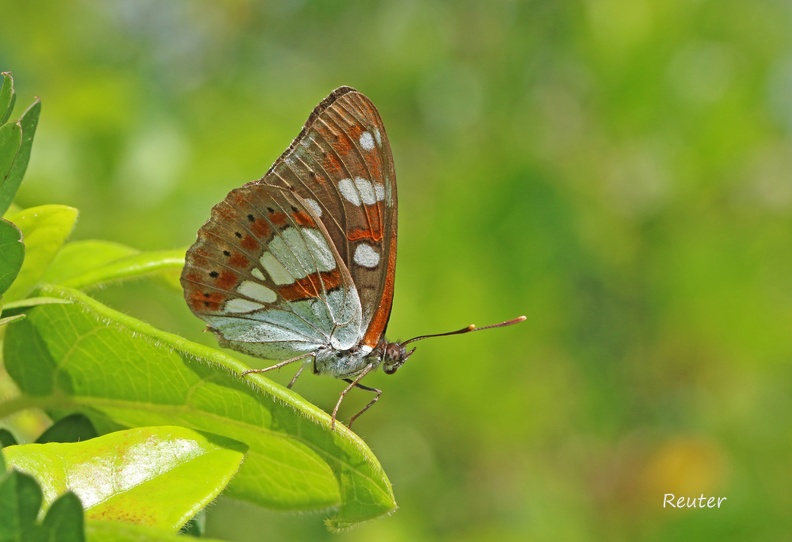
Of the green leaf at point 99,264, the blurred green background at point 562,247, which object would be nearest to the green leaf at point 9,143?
the green leaf at point 99,264

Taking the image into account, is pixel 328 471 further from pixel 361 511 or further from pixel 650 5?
pixel 650 5

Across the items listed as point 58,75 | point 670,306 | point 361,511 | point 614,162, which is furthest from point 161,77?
point 361,511

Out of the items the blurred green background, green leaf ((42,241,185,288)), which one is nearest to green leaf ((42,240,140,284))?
green leaf ((42,241,185,288))

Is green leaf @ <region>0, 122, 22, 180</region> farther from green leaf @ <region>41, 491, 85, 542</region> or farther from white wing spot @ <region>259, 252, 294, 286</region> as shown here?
white wing spot @ <region>259, 252, 294, 286</region>

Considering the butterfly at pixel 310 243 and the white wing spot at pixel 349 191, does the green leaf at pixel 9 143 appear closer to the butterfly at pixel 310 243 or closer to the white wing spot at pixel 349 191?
the butterfly at pixel 310 243

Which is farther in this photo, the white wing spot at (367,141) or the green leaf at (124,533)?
the white wing spot at (367,141)
